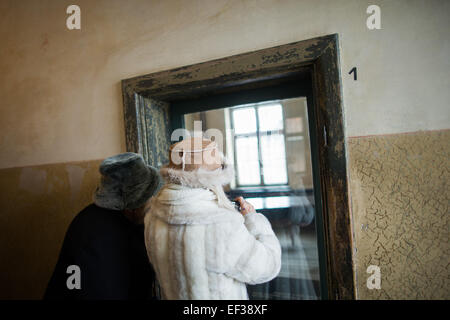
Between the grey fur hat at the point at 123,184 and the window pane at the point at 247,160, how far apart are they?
0.60m

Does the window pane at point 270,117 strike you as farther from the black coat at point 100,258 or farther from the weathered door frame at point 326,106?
the black coat at point 100,258

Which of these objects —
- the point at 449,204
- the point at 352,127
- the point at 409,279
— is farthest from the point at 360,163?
the point at 409,279

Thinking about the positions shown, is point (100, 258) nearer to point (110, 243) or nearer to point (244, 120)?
point (110, 243)

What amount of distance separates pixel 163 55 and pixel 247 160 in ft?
2.69

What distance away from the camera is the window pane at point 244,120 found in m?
1.45

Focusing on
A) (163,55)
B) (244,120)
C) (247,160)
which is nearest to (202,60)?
(163,55)

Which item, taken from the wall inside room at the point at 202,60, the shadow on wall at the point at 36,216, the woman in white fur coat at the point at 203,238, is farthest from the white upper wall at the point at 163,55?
the woman in white fur coat at the point at 203,238

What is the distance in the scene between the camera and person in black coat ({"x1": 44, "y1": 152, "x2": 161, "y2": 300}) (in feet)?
3.33

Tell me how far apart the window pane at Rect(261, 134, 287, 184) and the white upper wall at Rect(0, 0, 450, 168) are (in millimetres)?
419

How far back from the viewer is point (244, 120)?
4.80ft

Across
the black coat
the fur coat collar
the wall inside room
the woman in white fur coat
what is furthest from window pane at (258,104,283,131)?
the black coat

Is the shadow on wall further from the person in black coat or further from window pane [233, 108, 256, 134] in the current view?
window pane [233, 108, 256, 134]

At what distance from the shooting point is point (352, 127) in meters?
1.08
